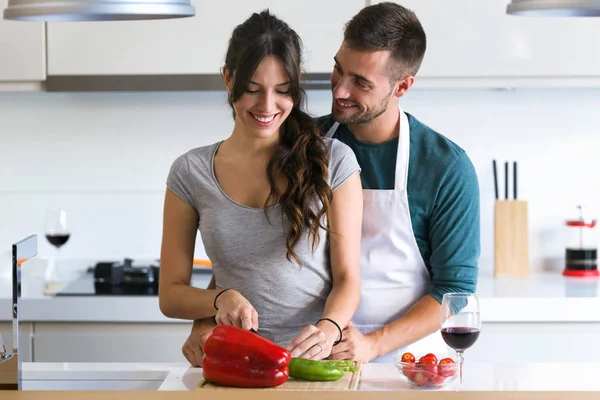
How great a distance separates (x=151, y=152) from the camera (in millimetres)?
3441

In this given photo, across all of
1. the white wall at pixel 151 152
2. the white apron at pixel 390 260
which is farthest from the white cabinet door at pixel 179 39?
the white apron at pixel 390 260

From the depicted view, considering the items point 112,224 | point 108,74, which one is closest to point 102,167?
point 112,224

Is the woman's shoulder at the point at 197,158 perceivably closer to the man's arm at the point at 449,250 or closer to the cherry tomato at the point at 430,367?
the man's arm at the point at 449,250

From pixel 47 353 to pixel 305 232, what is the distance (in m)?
1.37

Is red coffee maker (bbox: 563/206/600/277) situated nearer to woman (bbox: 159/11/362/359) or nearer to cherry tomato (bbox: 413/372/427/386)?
woman (bbox: 159/11/362/359)

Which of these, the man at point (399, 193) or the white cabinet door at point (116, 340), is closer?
the man at point (399, 193)

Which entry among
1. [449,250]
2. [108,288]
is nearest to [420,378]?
[449,250]

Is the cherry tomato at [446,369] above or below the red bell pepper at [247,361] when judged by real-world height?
below

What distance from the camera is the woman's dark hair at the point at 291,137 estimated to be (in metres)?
1.80

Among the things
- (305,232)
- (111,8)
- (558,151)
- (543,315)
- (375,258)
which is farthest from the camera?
(558,151)

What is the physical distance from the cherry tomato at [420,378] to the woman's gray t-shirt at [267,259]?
33 cm

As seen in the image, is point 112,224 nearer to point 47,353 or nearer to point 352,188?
point 47,353

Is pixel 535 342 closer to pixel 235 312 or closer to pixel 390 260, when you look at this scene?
pixel 390 260

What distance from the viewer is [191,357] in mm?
1909
